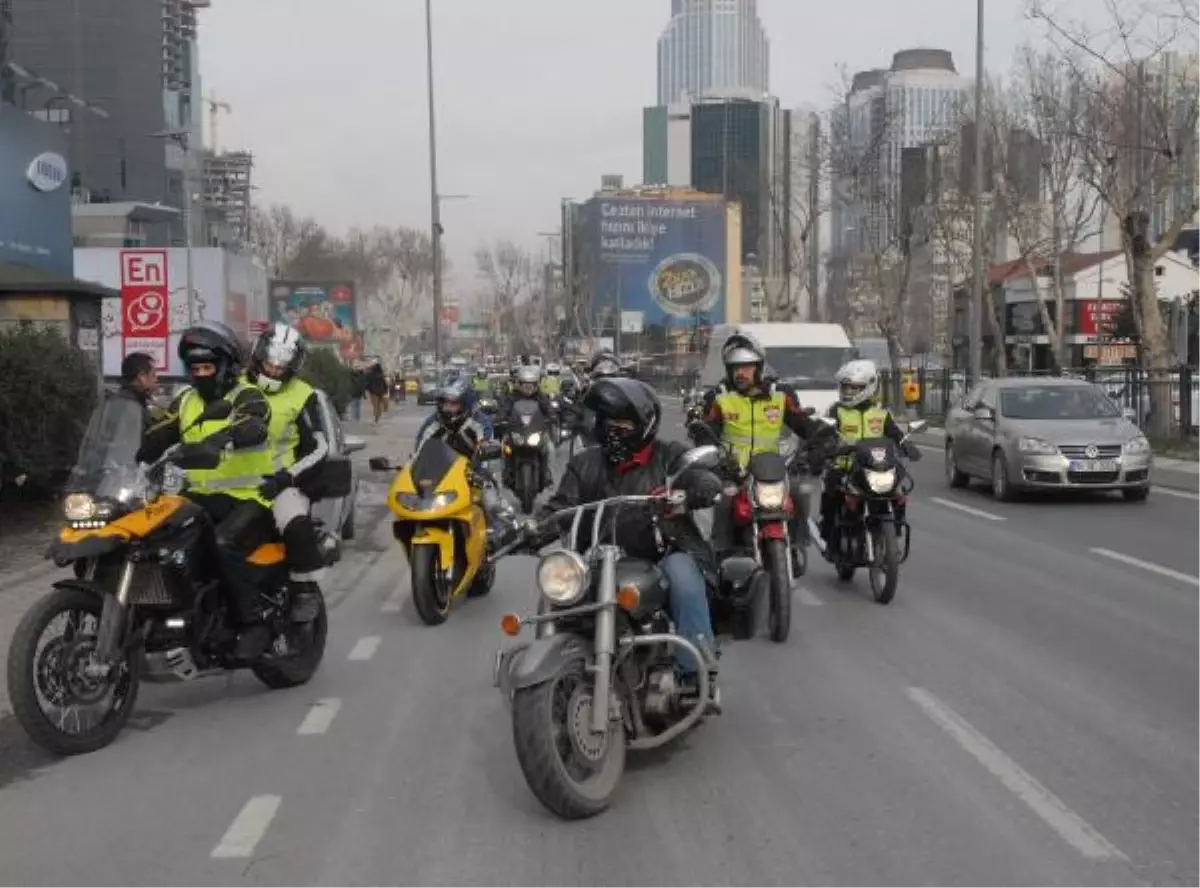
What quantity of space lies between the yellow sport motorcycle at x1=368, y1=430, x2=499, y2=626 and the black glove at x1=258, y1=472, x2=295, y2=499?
234 cm

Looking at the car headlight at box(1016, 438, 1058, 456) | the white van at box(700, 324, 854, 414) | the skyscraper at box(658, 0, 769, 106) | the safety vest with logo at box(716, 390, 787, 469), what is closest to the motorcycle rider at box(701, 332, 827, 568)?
the safety vest with logo at box(716, 390, 787, 469)

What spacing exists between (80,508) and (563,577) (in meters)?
2.28

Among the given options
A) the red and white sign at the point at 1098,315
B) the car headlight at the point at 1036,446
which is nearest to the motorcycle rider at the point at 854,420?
the car headlight at the point at 1036,446

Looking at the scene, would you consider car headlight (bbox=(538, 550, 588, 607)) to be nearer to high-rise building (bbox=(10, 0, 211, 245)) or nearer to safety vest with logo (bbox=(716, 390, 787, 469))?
safety vest with logo (bbox=(716, 390, 787, 469))

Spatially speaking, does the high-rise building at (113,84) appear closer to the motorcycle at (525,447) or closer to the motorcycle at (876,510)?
the motorcycle at (525,447)

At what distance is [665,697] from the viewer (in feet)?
18.6

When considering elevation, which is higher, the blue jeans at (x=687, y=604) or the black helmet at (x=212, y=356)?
the black helmet at (x=212, y=356)

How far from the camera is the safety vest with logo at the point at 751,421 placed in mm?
10109

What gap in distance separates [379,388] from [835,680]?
31.8 m

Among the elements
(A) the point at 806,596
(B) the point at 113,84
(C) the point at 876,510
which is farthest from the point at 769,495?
(B) the point at 113,84

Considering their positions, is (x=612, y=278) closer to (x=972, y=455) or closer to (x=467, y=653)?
(x=972, y=455)

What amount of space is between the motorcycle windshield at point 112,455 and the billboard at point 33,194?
19.6 m

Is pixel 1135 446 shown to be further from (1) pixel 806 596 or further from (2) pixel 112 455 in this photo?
(2) pixel 112 455

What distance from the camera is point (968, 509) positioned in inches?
666
